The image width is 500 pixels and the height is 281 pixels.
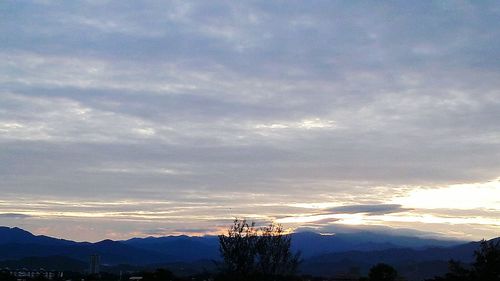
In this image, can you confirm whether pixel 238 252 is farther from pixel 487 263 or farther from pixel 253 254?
pixel 487 263

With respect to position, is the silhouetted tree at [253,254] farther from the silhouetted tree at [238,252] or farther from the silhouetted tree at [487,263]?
the silhouetted tree at [487,263]

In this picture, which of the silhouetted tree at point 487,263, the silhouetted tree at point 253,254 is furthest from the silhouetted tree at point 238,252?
the silhouetted tree at point 487,263

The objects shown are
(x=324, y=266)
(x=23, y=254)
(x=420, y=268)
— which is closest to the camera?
(x=420, y=268)

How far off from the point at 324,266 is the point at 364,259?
25.2 meters

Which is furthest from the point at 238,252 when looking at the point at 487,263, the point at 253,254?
the point at 487,263

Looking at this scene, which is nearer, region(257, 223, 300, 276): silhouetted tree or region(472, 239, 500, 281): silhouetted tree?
region(472, 239, 500, 281): silhouetted tree

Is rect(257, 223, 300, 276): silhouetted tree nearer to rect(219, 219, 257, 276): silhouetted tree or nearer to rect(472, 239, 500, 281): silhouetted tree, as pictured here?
rect(219, 219, 257, 276): silhouetted tree

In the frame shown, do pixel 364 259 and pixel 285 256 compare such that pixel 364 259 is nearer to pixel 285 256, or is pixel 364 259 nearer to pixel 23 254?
pixel 23 254

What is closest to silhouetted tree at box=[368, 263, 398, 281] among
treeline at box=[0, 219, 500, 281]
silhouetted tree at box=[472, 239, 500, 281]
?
treeline at box=[0, 219, 500, 281]

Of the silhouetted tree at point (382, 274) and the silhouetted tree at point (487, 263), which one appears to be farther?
the silhouetted tree at point (382, 274)

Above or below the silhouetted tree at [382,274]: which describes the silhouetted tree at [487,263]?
above

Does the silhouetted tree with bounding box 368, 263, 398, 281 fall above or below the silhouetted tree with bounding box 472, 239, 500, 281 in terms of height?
below

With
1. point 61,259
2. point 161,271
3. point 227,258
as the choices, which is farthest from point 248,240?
point 61,259

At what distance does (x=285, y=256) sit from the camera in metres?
63.6
